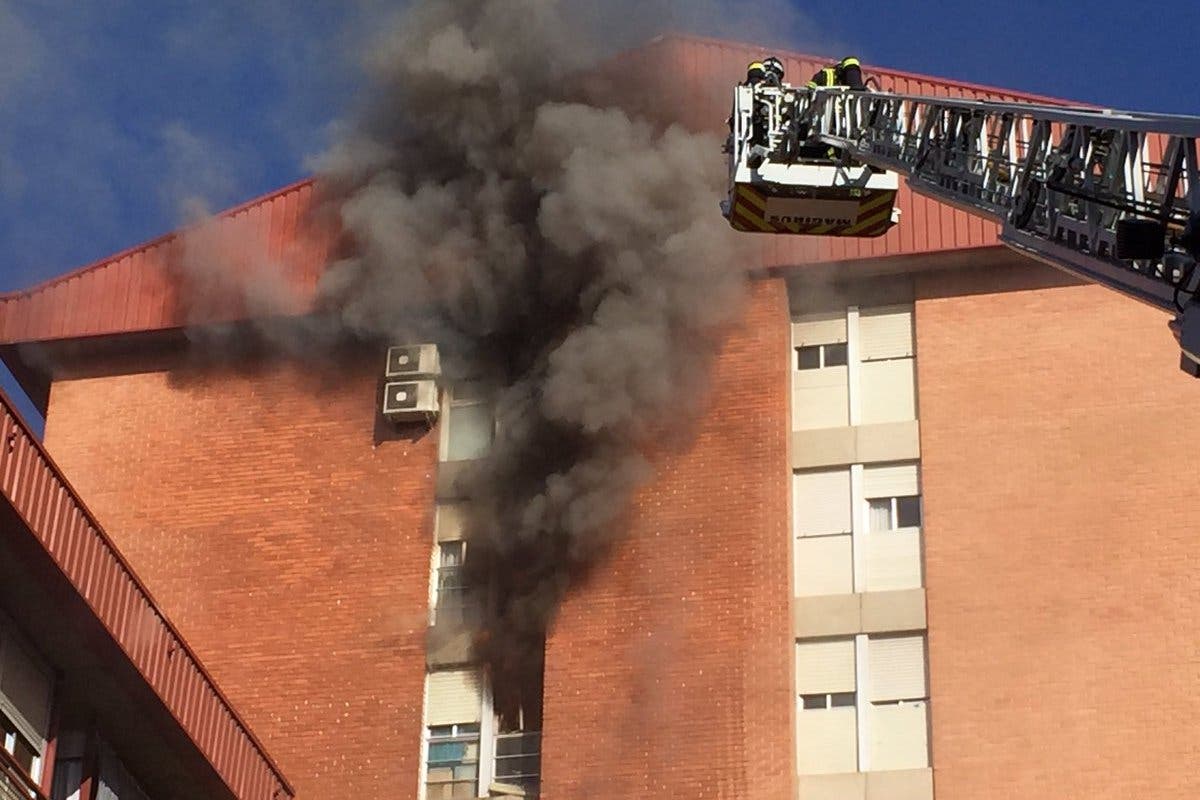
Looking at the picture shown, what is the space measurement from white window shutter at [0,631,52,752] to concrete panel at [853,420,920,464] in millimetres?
9094

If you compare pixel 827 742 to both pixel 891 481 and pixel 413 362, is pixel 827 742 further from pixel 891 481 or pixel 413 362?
pixel 413 362

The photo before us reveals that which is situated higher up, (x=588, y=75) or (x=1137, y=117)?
(x=588, y=75)

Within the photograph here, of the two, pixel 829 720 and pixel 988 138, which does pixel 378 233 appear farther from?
pixel 988 138

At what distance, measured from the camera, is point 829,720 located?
22.5 metres

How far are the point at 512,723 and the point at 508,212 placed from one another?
609 cm

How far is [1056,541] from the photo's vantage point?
22.3m

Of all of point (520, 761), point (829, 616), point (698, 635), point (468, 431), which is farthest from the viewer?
point (468, 431)

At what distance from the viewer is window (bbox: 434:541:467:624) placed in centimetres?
2413

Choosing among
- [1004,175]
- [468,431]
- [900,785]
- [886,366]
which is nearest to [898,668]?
[900,785]

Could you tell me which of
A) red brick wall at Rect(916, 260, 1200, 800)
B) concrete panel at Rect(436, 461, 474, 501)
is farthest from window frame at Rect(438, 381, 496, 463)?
red brick wall at Rect(916, 260, 1200, 800)

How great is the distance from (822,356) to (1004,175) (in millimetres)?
11606

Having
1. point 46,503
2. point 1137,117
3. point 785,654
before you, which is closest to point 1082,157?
point 1137,117

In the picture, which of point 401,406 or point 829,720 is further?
point 401,406

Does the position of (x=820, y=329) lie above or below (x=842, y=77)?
above
